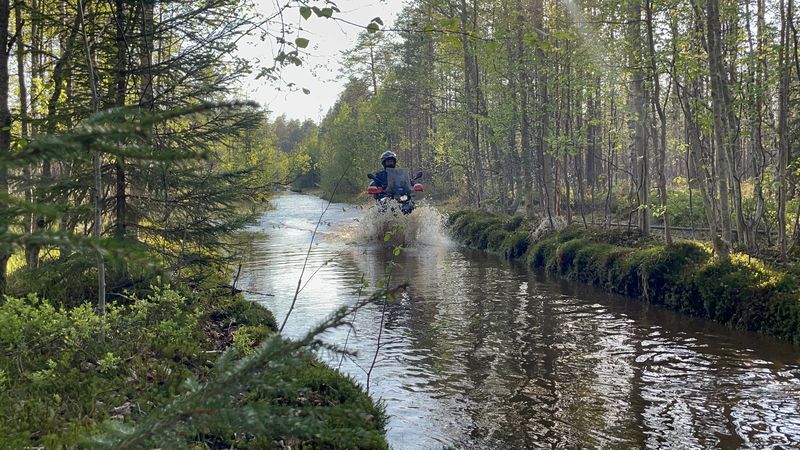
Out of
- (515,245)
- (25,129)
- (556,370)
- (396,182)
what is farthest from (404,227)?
(556,370)

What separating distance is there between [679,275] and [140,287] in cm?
887

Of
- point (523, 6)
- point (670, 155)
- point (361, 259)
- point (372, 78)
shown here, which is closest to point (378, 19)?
point (361, 259)

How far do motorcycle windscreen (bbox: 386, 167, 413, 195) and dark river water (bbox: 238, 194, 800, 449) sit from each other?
6012 millimetres

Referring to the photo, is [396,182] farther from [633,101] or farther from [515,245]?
[633,101]

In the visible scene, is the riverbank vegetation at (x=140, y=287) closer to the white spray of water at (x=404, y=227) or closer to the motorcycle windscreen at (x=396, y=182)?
the motorcycle windscreen at (x=396, y=182)

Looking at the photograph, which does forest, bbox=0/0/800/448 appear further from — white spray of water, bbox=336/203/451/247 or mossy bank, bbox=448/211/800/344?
white spray of water, bbox=336/203/451/247

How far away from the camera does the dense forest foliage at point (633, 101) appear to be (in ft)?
34.3

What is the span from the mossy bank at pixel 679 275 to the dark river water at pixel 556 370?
1.20 feet

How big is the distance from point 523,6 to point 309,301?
500 inches

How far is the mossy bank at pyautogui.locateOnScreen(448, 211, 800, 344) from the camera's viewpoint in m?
8.84

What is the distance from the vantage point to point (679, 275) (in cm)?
1089

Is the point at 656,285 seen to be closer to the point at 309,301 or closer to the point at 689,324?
the point at 689,324

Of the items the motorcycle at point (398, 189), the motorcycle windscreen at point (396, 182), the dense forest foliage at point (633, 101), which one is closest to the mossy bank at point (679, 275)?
the dense forest foliage at point (633, 101)

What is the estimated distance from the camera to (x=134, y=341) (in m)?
6.12
